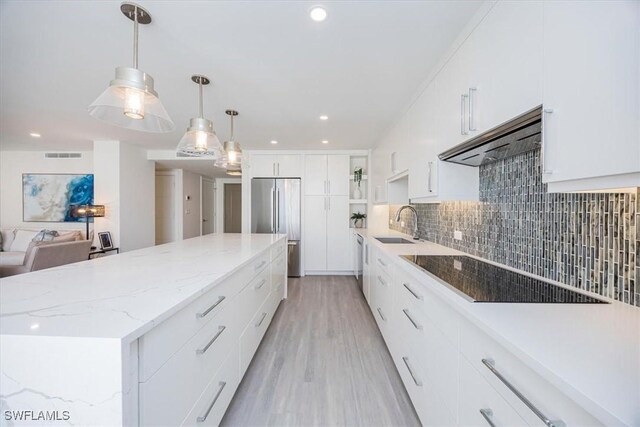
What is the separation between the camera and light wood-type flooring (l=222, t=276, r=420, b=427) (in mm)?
1539

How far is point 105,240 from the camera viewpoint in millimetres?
4395

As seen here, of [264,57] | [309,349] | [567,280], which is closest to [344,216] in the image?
[309,349]

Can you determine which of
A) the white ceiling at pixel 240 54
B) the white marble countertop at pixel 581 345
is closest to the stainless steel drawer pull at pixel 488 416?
the white marble countertop at pixel 581 345

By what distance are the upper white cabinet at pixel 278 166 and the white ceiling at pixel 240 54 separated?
1.59m

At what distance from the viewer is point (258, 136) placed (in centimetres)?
405

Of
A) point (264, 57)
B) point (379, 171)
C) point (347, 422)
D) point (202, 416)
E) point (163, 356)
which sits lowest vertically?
point (347, 422)

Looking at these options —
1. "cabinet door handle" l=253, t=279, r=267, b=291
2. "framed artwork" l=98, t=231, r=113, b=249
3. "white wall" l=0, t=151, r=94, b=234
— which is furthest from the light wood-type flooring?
"white wall" l=0, t=151, r=94, b=234

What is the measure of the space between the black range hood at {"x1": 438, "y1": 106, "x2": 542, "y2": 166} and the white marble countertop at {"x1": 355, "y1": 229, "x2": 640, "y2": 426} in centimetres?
70

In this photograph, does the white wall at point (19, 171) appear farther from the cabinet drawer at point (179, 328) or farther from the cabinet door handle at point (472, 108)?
the cabinet door handle at point (472, 108)

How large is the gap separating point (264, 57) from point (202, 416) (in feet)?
7.18

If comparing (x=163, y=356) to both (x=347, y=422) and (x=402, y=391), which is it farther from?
(x=402, y=391)

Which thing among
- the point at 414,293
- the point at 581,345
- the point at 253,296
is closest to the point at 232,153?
the point at 253,296

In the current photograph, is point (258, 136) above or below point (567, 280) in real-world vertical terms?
above

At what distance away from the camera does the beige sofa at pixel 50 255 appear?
9.57ft
